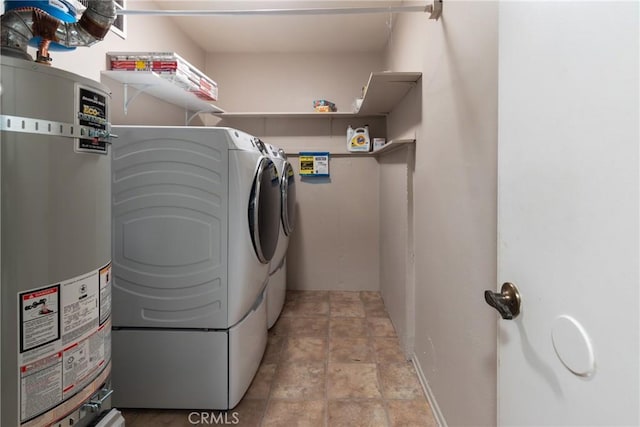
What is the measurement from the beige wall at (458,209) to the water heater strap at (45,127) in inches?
47.2

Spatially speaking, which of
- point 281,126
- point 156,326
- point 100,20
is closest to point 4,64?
point 100,20

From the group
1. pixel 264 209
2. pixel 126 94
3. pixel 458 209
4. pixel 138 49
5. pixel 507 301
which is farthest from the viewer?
pixel 138 49

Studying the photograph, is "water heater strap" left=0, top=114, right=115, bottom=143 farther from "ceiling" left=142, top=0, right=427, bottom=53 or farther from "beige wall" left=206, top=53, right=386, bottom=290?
"beige wall" left=206, top=53, right=386, bottom=290

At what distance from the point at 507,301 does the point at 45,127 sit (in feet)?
3.73

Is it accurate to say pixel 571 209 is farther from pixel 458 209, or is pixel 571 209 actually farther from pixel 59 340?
pixel 59 340

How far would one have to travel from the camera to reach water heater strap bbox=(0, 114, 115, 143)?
0.69 meters

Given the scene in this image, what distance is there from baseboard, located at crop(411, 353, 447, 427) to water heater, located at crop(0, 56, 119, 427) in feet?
4.68

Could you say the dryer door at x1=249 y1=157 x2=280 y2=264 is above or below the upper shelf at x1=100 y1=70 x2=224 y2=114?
below

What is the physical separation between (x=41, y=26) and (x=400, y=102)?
2.21 m

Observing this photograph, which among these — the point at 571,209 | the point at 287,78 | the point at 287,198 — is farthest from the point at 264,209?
the point at 287,78

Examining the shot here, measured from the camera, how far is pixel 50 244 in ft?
2.52

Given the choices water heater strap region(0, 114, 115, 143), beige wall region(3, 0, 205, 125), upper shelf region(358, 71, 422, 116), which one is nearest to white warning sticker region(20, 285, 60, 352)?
water heater strap region(0, 114, 115, 143)

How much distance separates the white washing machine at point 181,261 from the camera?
1.51 m

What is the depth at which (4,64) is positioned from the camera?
2.25ft
